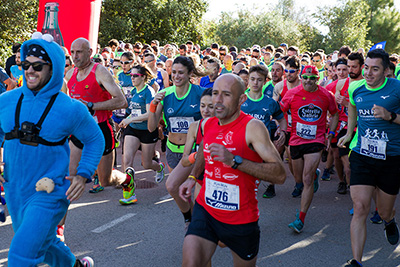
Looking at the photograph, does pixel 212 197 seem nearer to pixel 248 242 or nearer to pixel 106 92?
pixel 248 242

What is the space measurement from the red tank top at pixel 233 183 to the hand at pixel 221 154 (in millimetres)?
201

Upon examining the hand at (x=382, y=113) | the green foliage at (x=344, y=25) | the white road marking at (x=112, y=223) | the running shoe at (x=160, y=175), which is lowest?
the white road marking at (x=112, y=223)

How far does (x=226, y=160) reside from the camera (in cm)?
304

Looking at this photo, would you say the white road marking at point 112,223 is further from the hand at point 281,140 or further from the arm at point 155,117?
the hand at point 281,140

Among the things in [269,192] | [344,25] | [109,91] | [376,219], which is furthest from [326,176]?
[344,25]

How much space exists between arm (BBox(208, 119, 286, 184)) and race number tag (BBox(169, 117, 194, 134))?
7.98ft

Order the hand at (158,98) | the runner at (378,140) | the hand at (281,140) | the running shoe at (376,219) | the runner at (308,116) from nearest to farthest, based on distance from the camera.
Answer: the runner at (378,140)
the hand at (158,98)
the hand at (281,140)
the running shoe at (376,219)
the runner at (308,116)

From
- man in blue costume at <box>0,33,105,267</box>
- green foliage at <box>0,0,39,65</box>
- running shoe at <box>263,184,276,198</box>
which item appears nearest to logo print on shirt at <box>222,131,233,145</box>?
man in blue costume at <box>0,33,105,267</box>

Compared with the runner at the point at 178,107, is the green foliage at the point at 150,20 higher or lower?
higher

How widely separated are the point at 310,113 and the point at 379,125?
179 cm

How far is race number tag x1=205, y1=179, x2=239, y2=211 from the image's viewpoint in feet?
10.7

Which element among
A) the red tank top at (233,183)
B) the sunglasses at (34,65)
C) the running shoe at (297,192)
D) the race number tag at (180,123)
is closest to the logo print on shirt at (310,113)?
the running shoe at (297,192)

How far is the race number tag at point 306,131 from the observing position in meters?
6.36

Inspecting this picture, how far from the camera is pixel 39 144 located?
330 centimetres
